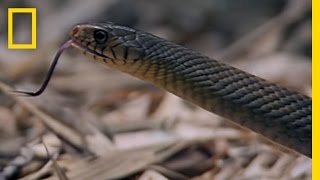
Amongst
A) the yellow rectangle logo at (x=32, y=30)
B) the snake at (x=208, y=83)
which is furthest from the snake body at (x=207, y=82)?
the yellow rectangle logo at (x=32, y=30)

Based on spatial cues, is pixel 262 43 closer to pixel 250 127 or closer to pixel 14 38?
pixel 14 38

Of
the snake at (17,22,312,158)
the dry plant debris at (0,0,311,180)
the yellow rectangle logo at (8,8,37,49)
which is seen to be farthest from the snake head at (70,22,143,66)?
the yellow rectangle logo at (8,8,37,49)

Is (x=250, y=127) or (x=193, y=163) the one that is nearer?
(x=250, y=127)

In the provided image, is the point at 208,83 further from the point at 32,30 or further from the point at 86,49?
the point at 32,30

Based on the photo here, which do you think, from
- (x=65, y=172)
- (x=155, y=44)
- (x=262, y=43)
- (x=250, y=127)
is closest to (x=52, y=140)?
(x=65, y=172)

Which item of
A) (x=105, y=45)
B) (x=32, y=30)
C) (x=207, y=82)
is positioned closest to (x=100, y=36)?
(x=105, y=45)

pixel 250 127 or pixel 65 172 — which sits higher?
pixel 250 127

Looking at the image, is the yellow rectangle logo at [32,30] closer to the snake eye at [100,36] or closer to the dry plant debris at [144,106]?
the dry plant debris at [144,106]
